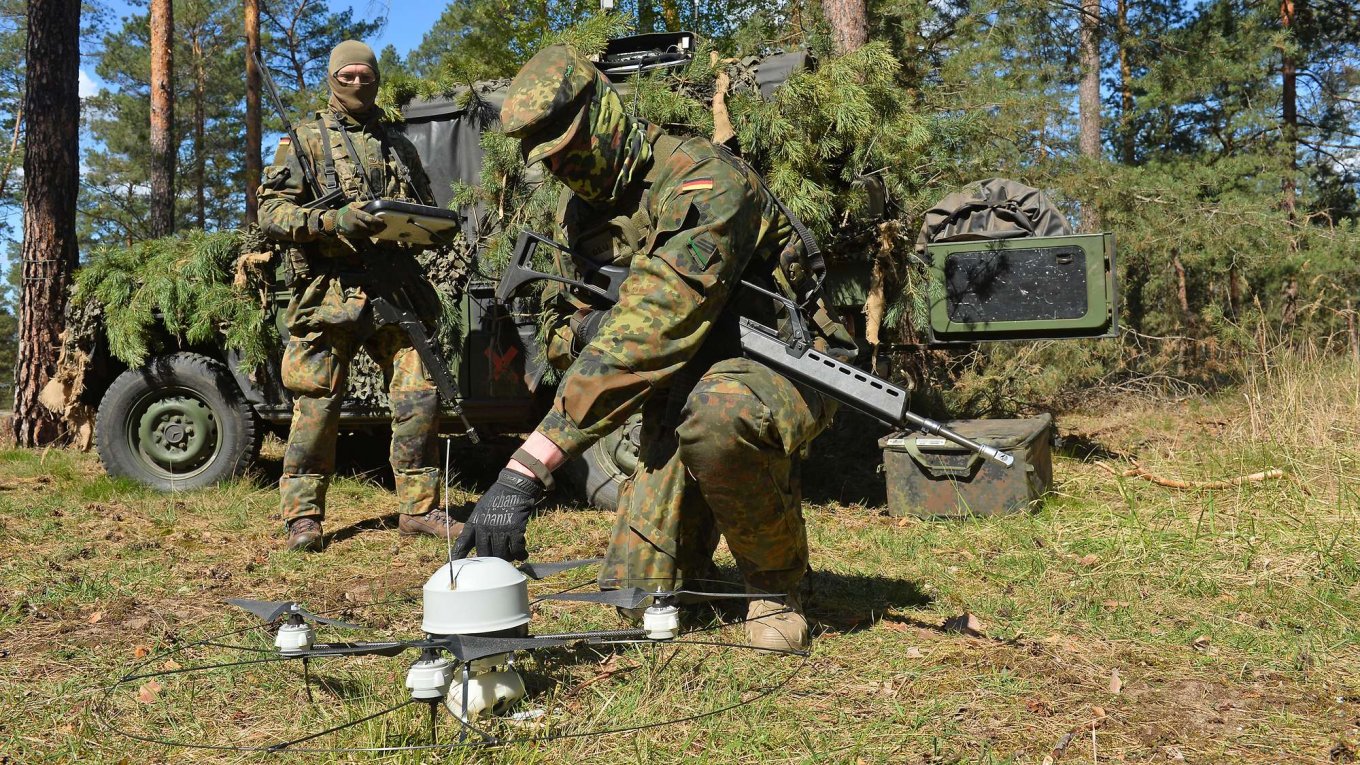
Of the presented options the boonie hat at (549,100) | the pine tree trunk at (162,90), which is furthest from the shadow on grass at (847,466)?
the pine tree trunk at (162,90)

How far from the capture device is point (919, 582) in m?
3.73

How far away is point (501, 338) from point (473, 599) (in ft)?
10.6

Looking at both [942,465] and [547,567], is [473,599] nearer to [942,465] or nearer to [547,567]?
[547,567]

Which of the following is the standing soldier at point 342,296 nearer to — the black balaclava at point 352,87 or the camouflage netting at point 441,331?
the black balaclava at point 352,87

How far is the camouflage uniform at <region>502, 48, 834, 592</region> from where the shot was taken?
263 cm

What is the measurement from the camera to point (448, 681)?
6.91ft

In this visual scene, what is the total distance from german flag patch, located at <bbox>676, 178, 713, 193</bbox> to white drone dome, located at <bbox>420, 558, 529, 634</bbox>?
1.12 meters

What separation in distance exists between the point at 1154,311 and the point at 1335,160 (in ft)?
21.6

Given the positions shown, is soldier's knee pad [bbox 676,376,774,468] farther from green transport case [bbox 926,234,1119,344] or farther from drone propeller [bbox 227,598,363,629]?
green transport case [bbox 926,234,1119,344]

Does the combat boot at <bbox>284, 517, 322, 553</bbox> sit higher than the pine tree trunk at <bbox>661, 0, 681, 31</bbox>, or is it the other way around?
the pine tree trunk at <bbox>661, 0, 681, 31</bbox>

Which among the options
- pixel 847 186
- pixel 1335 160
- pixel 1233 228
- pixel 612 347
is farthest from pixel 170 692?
pixel 1335 160

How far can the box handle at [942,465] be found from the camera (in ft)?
15.8

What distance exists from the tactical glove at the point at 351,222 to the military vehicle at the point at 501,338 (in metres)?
0.81

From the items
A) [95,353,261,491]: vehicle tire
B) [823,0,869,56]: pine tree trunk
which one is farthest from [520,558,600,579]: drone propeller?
[823,0,869,56]: pine tree trunk
